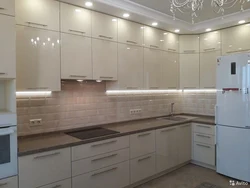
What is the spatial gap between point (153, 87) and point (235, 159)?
5.67 feet

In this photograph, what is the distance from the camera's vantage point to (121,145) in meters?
2.69

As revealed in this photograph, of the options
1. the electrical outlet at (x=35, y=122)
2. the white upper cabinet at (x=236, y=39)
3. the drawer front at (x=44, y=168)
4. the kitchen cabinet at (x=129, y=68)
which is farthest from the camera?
the white upper cabinet at (x=236, y=39)

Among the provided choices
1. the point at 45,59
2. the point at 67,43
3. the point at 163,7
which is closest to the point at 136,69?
the point at 163,7

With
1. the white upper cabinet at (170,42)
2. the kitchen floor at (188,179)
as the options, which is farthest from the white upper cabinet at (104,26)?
the kitchen floor at (188,179)

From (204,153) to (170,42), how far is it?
2195 mm

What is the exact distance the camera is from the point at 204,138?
11.9 feet

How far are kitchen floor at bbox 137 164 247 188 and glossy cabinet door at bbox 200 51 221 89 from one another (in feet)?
5.24

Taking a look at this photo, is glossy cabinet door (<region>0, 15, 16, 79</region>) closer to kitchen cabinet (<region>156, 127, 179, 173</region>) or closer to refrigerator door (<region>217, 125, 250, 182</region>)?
kitchen cabinet (<region>156, 127, 179, 173</region>)

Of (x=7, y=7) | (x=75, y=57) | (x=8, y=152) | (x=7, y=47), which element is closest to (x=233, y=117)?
(x=75, y=57)

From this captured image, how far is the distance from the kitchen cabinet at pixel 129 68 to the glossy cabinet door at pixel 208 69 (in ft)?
4.65

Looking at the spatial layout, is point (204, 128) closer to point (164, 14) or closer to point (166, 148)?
point (166, 148)

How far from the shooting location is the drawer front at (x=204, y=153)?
3.53 metres

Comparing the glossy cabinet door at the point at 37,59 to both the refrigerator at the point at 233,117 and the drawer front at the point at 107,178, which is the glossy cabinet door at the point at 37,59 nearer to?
the drawer front at the point at 107,178

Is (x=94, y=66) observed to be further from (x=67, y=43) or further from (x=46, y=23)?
(x=46, y=23)
